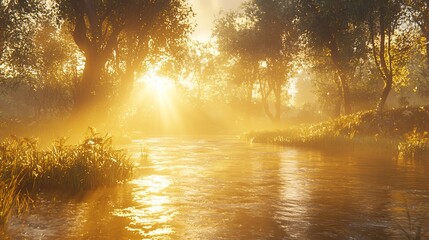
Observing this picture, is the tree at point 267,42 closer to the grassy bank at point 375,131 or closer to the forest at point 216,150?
the forest at point 216,150

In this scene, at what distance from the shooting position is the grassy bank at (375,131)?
3053 centimetres

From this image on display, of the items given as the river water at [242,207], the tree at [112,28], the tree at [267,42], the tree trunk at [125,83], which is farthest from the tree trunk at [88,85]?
the tree at [267,42]

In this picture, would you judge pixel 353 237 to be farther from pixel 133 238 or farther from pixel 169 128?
pixel 169 128

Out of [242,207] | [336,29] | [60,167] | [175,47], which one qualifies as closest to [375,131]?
[336,29]

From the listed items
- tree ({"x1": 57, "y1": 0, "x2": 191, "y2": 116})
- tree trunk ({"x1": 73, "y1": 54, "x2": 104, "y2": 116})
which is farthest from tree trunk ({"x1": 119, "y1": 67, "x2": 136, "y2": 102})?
tree trunk ({"x1": 73, "y1": 54, "x2": 104, "y2": 116})

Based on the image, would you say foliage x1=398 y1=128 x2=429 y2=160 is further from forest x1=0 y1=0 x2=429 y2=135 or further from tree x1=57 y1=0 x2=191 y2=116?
tree x1=57 y1=0 x2=191 y2=116

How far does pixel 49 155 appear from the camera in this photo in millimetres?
16094

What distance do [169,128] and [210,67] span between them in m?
29.8

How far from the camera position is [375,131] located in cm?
3341

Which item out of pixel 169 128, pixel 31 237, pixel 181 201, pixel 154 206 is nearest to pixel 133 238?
pixel 31 237

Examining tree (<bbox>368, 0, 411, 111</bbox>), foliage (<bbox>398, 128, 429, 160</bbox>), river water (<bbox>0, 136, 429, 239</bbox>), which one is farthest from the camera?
tree (<bbox>368, 0, 411, 111</bbox>)

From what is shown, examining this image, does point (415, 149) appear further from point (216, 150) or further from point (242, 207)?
point (242, 207)

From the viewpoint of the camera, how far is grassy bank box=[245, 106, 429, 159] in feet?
100

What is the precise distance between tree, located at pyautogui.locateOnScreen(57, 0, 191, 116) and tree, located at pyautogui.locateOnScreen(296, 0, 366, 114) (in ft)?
40.9
